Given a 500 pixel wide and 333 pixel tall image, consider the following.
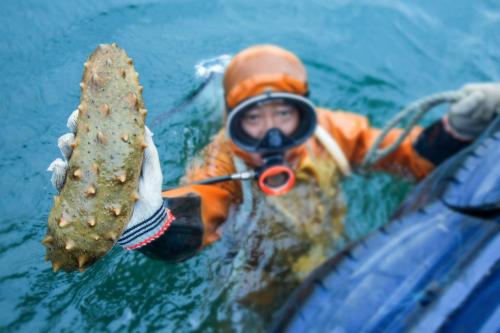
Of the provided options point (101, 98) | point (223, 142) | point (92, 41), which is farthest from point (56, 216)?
point (92, 41)

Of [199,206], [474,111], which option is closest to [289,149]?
[199,206]

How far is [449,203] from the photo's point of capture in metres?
2.04

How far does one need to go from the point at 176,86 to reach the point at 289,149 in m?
1.32

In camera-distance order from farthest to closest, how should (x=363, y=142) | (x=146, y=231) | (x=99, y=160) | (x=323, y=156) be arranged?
(x=363, y=142), (x=323, y=156), (x=146, y=231), (x=99, y=160)

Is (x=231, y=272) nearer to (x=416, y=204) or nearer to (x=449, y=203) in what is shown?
(x=416, y=204)

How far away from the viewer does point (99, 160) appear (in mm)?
A: 1485

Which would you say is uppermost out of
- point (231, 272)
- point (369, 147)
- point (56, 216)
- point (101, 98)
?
point (101, 98)

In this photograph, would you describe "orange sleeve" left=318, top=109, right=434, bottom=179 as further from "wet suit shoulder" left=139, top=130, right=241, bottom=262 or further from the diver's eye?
"wet suit shoulder" left=139, top=130, right=241, bottom=262

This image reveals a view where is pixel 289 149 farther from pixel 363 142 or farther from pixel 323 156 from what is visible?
pixel 363 142

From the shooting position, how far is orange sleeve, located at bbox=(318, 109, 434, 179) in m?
3.00

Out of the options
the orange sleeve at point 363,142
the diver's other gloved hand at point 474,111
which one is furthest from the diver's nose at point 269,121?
the diver's other gloved hand at point 474,111

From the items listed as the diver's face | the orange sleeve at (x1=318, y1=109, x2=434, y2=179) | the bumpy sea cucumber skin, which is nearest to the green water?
the orange sleeve at (x1=318, y1=109, x2=434, y2=179)

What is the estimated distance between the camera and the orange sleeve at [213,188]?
2.48m

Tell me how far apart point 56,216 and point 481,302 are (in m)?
1.52
